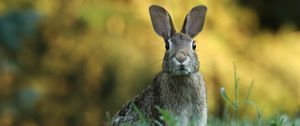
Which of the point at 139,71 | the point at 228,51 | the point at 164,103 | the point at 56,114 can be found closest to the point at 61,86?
Result: the point at 56,114

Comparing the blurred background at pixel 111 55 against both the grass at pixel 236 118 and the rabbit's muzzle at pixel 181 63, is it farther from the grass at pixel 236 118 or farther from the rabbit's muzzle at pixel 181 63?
the rabbit's muzzle at pixel 181 63

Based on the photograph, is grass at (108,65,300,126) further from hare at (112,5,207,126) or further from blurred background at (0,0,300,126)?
blurred background at (0,0,300,126)

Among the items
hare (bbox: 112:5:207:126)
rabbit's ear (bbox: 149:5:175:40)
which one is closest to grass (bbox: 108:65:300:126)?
hare (bbox: 112:5:207:126)

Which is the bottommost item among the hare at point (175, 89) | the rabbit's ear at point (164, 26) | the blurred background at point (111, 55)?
the blurred background at point (111, 55)

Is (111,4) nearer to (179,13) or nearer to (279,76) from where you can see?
(179,13)

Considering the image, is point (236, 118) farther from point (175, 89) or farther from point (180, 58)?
point (180, 58)

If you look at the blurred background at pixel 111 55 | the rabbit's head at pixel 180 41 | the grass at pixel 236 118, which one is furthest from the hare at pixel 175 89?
A: the blurred background at pixel 111 55

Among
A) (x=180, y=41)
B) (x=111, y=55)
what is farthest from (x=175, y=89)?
(x=111, y=55)
